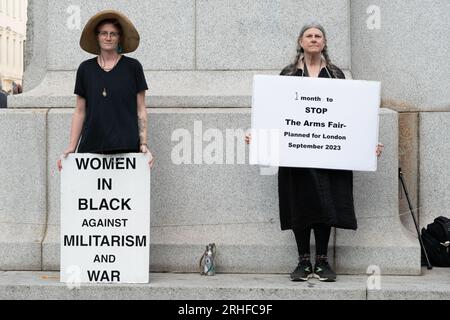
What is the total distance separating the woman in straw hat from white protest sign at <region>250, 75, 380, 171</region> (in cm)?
89

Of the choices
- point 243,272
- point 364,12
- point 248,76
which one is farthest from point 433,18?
point 243,272

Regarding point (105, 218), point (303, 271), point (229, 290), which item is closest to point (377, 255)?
point (303, 271)

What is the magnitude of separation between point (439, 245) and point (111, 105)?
9.93ft

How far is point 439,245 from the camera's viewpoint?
7.45m

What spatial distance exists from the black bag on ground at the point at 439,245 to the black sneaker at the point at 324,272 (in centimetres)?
118

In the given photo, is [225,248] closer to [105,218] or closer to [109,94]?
[105,218]

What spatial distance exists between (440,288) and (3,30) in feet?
176

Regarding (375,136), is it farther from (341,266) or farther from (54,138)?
(54,138)

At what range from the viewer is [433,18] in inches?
328

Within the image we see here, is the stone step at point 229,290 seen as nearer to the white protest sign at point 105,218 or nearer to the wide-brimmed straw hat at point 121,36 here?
the white protest sign at point 105,218

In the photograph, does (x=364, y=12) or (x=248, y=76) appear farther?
(x=364, y=12)

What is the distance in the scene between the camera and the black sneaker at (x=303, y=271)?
22.0 ft

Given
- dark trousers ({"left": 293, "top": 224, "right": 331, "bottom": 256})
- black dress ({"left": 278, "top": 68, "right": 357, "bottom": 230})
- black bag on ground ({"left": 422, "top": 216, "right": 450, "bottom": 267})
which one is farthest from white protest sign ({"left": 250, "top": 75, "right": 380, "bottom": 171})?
black bag on ground ({"left": 422, "top": 216, "right": 450, "bottom": 267})

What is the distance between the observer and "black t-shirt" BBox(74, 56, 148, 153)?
6.50 meters
